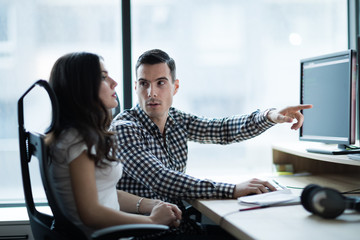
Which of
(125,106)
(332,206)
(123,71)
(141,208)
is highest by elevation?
(123,71)

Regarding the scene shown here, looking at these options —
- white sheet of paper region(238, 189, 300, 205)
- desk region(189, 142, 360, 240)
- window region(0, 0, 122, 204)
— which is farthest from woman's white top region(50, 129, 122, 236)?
window region(0, 0, 122, 204)

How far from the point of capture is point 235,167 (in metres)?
2.41

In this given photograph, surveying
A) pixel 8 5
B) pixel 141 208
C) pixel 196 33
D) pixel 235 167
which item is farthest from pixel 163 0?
pixel 141 208

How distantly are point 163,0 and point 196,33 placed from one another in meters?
0.28

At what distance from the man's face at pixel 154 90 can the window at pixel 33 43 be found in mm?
555

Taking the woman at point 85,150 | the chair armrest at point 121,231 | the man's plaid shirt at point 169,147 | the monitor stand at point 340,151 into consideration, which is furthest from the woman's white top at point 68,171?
the monitor stand at point 340,151

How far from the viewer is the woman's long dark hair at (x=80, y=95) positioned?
116cm

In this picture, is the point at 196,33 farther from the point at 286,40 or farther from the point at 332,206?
the point at 332,206

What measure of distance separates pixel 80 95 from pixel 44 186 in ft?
0.98

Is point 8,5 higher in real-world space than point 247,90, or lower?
higher

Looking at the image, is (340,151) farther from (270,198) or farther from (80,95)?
(80,95)

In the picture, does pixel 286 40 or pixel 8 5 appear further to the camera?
pixel 286 40

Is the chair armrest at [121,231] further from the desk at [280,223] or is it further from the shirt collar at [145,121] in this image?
the shirt collar at [145,121]

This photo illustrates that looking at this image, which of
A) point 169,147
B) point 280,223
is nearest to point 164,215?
point 280,223
